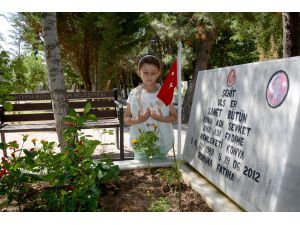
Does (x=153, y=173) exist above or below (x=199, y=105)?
below

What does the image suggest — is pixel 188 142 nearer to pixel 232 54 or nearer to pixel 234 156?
pixel 234 156

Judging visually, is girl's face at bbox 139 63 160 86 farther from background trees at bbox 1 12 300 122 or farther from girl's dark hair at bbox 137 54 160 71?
background trees at bbox 1 12 300 122

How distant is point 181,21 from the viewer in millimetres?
8633

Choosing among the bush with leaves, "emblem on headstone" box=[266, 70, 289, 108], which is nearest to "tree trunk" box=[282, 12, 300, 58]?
"emblem on headstone" box=[266, 70, 289, 108]

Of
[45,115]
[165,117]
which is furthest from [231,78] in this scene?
[45,115]

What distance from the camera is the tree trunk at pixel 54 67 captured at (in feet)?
10.6

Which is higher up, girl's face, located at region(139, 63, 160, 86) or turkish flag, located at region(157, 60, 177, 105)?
girl's face, located at region(139, 63, 160, 86)

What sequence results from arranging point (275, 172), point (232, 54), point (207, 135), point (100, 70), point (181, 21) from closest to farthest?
point (275, 172)
point (207, 135)
point (181, 21)
point (100, 70)
point (232, 54)

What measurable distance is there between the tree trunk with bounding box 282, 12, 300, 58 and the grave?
248cm

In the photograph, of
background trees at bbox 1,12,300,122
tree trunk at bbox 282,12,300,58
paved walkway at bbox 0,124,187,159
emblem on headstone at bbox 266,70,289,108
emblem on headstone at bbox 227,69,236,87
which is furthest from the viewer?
background trees at bbox 1,12,300,122

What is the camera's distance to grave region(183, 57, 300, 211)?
1942mm

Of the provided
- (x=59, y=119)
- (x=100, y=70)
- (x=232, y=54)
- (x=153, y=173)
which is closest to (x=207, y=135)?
(x=153, y=173)

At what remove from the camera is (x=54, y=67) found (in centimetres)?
324

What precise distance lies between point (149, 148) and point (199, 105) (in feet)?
2.26
